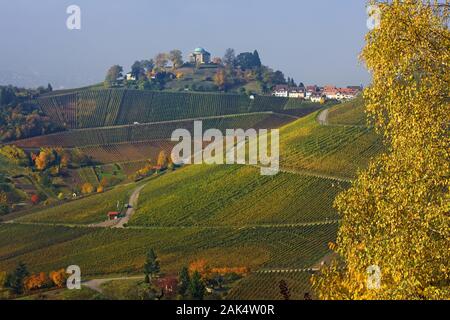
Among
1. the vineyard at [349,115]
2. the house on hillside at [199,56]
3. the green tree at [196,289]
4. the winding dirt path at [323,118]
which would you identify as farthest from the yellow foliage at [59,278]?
the house on hillside at [199,56]

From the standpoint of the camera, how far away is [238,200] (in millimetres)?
56906

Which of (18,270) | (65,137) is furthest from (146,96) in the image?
(18,270)

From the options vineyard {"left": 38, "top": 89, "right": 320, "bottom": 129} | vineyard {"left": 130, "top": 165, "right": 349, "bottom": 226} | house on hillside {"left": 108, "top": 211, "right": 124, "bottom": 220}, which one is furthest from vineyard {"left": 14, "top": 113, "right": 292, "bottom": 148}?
house on hillside {"left": 108, "top": 211, "right": 124, "bottom": 220}

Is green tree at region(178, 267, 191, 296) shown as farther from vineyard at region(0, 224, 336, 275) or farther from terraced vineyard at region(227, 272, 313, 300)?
vineyard at region(0, 224, 336, 275)

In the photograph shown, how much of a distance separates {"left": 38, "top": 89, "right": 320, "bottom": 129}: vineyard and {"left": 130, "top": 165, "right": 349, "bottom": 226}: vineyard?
5528 cm

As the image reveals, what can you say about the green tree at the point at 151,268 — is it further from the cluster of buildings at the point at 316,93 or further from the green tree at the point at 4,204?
the cluster of buildings at the point at 316,93

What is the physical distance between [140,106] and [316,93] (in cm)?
4856

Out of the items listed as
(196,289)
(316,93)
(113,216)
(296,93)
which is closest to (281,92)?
(296,93)

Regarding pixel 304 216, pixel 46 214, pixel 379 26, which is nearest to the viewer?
pixel 379 26

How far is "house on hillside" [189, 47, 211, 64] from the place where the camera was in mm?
193625

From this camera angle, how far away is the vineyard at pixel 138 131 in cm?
10126

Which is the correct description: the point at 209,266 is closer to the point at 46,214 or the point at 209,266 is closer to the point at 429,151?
the point at 46,214

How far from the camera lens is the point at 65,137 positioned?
343ft
